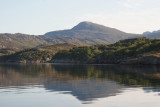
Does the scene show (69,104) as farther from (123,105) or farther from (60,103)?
(123,105)

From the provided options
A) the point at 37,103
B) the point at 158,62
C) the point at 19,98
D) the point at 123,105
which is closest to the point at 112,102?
the point at 123,105

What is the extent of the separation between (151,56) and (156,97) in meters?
137

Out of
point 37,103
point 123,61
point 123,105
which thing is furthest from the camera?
point 123,61

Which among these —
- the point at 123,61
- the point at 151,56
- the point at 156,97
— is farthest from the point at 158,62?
the point at 156,97

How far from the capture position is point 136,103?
109 feet

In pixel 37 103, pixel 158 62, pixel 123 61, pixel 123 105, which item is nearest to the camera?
pixel 123 105

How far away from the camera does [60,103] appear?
34062mm

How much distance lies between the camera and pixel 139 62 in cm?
17388

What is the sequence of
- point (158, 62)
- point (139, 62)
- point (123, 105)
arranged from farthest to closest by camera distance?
point (139, 62) → point (158, 62) → point (123, 105)

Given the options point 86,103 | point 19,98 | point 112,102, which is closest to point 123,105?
point 112,102

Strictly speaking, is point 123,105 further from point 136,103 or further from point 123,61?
point 123,61

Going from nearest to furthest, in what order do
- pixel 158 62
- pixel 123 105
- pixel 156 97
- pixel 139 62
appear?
pixel 123 105 < pixel 156 97 < pixel 158 62 < pixel 139 62

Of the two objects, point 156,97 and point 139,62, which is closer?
point 156,97

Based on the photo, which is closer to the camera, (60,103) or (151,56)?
(60,103)
